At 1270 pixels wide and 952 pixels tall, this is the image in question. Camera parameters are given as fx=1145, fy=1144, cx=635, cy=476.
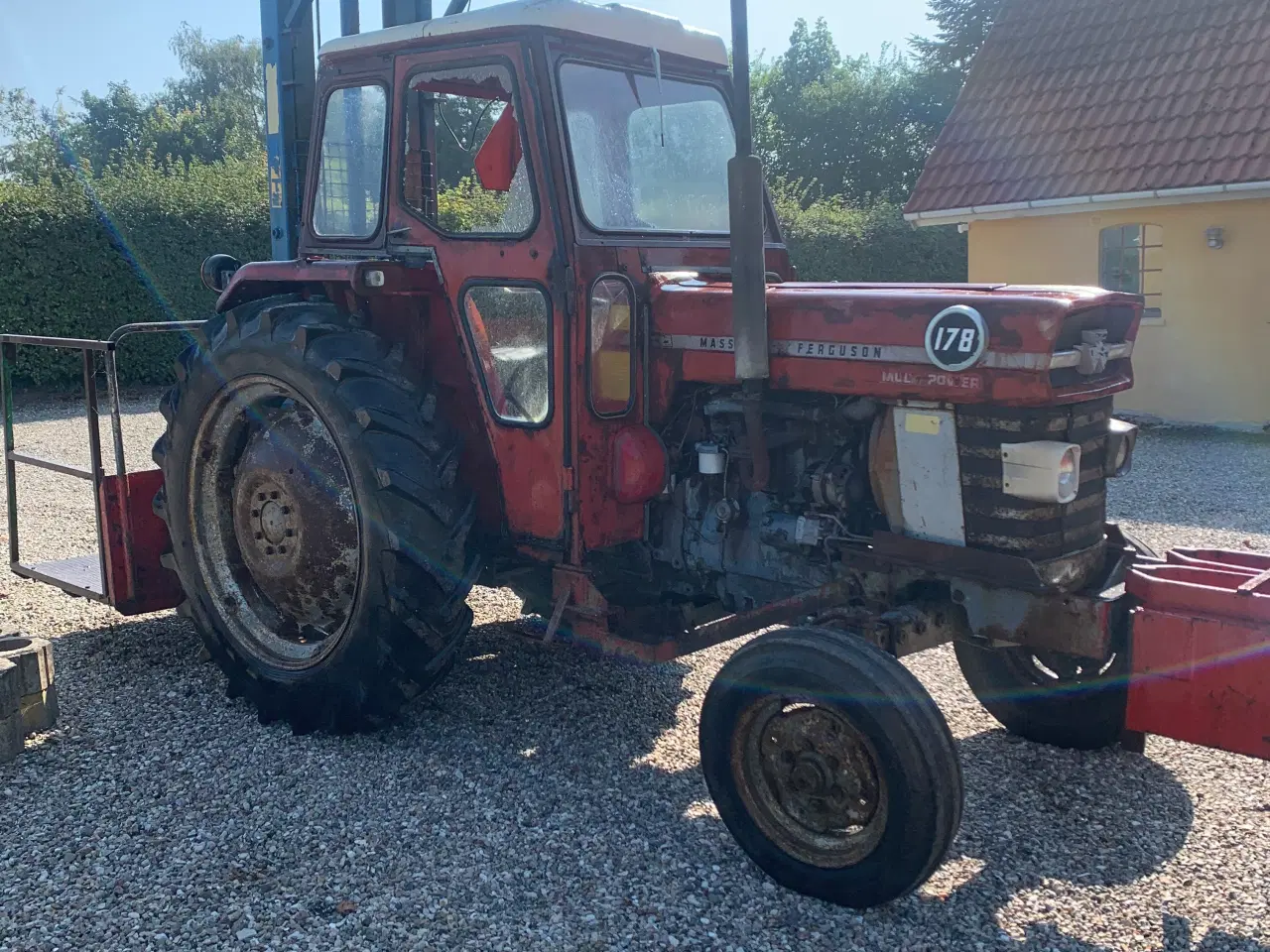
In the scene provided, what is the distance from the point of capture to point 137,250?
14852mm

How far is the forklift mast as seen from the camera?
5.23 meters

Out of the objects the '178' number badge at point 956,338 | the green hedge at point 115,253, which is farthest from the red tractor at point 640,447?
the green hedge at point 115,253

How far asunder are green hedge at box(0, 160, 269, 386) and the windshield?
1156 centimetres

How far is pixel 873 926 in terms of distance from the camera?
3.12 metres

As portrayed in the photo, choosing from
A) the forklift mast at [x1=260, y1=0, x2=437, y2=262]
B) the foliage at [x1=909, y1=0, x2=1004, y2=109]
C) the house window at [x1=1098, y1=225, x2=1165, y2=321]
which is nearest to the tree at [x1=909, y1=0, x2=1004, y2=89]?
the foliage at [x1=909, y1=0, x2=1004, y2=109]

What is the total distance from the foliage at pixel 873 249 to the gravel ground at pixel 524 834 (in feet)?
43.4

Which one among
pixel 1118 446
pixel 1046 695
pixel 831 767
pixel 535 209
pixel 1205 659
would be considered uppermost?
pixel 535 209

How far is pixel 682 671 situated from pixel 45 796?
98.1 inches

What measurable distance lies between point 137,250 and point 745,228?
13.5 m

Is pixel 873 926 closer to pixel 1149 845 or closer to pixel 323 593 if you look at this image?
pixel 1149 845

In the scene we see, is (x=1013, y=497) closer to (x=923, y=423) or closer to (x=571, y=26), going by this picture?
(x=923, y=423)

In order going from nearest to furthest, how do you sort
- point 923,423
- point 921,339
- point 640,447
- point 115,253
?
point 921,339 → point 923,423 → point 640,447 → point 115,253

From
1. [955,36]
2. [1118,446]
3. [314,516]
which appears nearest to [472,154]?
[314,516]

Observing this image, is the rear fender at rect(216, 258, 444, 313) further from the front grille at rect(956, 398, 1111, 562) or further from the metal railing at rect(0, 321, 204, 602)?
the front grille at rect(956, 398, 1111, 562)
